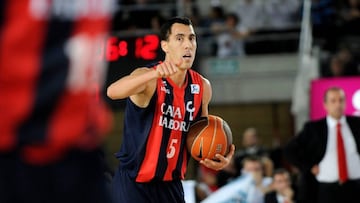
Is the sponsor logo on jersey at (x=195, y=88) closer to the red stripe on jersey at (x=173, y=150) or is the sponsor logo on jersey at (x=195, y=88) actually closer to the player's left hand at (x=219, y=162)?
the red stripe on jersey at (x=173, y=150)

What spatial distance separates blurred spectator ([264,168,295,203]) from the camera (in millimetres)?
10320

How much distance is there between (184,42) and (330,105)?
3575 millimetres

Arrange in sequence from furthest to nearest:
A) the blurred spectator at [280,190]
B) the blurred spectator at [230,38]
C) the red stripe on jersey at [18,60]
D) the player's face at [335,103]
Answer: the blurred spectator at [230,38] → the blurred spectator at [280,190] → the player's face at [335,103] → the red stripe on jersey at [18,60]

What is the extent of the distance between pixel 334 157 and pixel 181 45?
3.72 meters

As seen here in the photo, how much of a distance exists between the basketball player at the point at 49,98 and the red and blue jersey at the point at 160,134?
3.26m

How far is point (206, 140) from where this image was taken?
627cm

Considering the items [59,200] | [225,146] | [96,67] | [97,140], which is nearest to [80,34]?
[96,67]

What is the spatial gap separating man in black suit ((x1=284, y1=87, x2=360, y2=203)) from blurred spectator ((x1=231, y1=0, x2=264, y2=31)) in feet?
20.0

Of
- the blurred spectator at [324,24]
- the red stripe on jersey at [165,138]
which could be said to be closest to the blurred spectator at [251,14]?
the blurred spectator at [324,24]

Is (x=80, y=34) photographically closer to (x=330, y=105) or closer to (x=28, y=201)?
(x=28, y=201)

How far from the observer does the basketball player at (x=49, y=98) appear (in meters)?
2.90

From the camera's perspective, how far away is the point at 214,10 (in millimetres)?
15938

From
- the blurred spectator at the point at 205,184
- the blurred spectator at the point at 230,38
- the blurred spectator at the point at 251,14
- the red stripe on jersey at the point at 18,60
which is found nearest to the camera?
the red stripe on jersey at the point at 18,60

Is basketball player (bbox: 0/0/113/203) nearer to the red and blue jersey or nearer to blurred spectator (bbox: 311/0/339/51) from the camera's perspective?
the red and blue jersey
